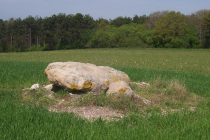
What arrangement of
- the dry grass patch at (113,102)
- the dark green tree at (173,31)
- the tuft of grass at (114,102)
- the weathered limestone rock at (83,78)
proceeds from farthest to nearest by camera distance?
the dark green tree at (173,31) → the weathered limestone rock at (83,78) → the tuft of grass at (114,102) → the dry grass patch at (113,102)

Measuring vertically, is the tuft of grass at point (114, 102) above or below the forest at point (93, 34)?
below

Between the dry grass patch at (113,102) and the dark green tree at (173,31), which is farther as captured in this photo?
the dark green tree at (173,31)

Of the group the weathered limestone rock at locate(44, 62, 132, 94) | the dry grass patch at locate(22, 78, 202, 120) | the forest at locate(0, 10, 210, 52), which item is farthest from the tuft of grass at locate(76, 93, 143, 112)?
the forest at locate(0, 10, 210, 52)

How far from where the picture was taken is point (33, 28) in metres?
81.4

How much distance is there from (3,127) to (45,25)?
258ft

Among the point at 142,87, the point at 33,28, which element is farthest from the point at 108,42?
the point at 142,87

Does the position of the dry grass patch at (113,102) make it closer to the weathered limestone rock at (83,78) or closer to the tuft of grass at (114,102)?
the tuft of grass at (114,102)

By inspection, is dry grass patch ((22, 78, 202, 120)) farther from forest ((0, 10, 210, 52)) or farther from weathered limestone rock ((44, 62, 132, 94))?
forest ((0, 10, 210, 52))

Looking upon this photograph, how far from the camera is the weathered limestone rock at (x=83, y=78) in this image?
27.3ft

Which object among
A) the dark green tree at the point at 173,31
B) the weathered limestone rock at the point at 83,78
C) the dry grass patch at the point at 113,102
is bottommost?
the dry grass patch at the point at 113,102

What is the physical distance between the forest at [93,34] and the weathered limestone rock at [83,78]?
2654 inches

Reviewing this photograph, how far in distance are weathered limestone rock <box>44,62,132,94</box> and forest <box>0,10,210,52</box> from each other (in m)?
67.4

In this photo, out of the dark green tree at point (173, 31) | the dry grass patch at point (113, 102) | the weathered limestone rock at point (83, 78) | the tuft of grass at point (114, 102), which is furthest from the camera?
the dark green tree at point (173, 31)

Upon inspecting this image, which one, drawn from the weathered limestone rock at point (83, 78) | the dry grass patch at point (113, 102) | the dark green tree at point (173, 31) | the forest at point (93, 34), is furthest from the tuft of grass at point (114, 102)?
the dark green tree at point (173, 31)
